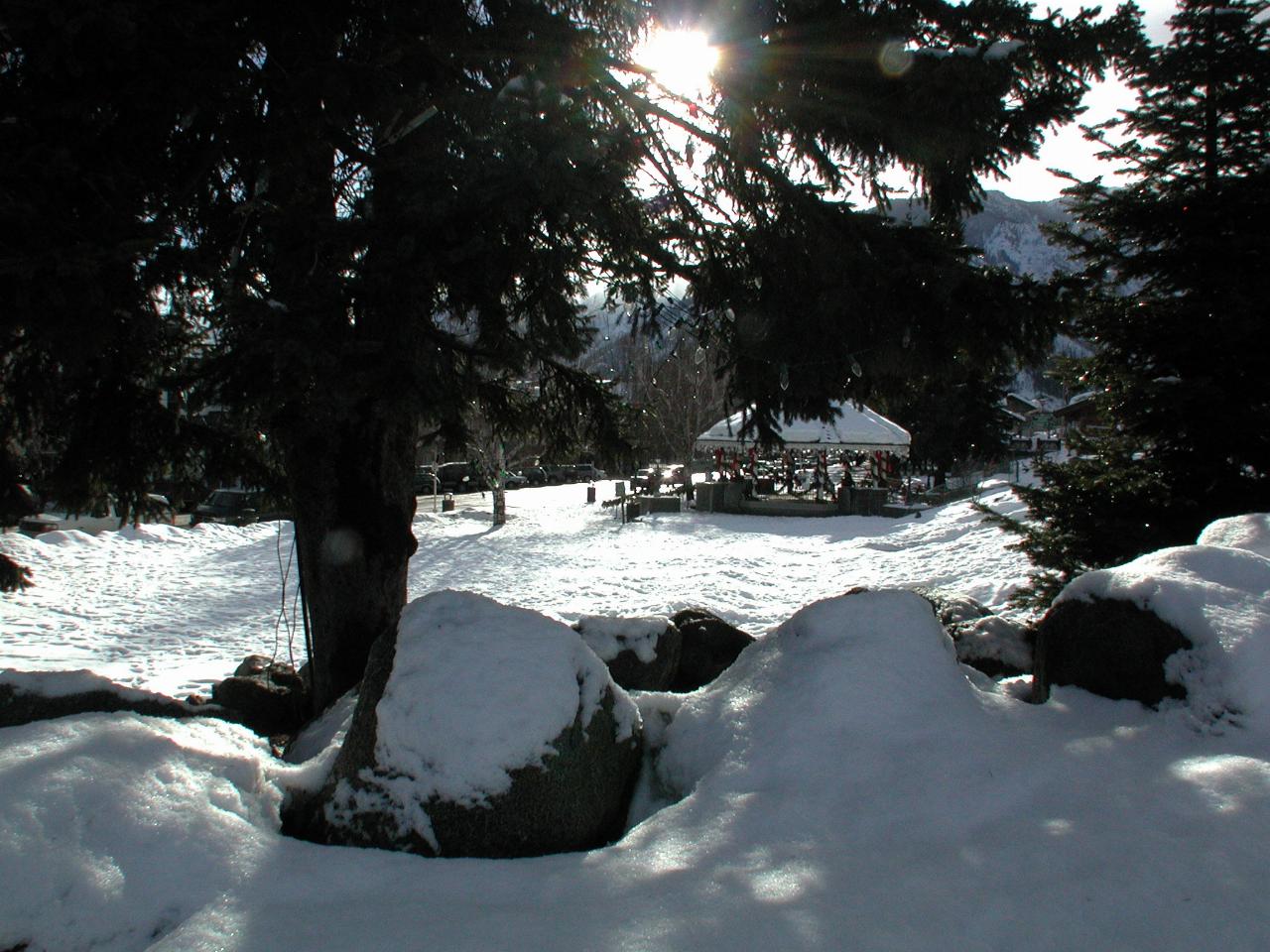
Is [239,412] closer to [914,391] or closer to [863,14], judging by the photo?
[863,14]

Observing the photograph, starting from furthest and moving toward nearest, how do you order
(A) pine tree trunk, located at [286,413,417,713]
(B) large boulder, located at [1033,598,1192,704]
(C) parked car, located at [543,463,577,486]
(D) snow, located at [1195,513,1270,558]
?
1. (C) parked car, located at [543,463,577,486]
2. (A) pine tree trunk, located at [286,413,417,713]
3. (D) snow, located at [1195,513,1270,558]
4. (B) large boulder, located at [1033,598,1192,704]

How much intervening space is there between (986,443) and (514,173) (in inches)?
1228

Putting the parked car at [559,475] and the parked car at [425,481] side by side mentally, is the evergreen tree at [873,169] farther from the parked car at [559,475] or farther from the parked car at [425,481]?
the parked car at [559,475]

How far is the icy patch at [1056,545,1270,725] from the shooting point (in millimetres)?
3330

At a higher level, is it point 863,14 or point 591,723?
point 863,14

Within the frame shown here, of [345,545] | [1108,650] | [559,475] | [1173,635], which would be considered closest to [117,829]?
[345,545]

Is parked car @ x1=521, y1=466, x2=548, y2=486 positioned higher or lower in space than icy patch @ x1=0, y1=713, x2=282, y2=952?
higher

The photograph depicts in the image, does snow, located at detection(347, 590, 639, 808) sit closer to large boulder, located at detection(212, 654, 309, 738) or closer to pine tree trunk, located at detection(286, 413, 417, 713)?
pine tree trunk, located at detection(286, 413, 417, 713)

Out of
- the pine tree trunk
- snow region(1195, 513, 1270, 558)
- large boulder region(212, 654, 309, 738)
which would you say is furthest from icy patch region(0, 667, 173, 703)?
snow region(1195, 513, 1270, 558)

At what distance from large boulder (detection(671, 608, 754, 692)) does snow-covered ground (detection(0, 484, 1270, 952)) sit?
7.39 feet

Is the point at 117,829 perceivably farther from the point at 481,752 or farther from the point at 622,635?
the point at 622,635

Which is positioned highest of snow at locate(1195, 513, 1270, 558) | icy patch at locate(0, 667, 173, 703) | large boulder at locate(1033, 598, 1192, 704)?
snow at locate(1195, 513, 1270, 558)

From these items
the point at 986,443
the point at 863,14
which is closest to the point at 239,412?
the point at 863,14

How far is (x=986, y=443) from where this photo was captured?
3148 centimetres
